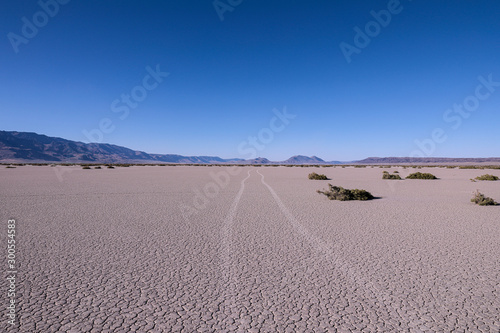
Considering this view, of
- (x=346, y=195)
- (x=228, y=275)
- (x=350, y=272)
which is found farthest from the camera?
(x=346, y=195)

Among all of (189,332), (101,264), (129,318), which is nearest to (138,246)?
(101,264)

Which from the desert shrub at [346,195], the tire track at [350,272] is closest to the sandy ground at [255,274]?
the tire track at [350,272]

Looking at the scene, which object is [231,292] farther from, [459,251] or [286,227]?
[459,251]

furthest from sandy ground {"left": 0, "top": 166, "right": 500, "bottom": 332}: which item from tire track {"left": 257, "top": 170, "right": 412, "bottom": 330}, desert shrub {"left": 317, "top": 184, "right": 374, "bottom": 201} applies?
desert shrub {"left": 317, "top": 184, "right": 374, "bottom": 201}

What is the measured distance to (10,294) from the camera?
360 centimetres

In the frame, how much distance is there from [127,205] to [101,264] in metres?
6.32

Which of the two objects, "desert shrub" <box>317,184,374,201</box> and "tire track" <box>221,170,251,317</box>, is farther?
"desert shrub" <box>317,184,374,201</box>

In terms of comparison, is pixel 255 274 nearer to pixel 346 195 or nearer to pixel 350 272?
pixel 350 272

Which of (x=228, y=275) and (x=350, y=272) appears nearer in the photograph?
(x=228, y=275)

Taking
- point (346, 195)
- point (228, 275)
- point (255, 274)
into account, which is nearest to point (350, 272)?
point (255, 274)

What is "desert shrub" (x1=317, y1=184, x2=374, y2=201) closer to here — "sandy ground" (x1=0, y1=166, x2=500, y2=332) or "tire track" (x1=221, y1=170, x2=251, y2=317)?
"sandy ground" (x1=0, y1=166, x2=500, y2=332)

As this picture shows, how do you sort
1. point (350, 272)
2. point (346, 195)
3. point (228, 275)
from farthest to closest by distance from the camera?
point (346, 195), point (350, 272), point (228, 275)

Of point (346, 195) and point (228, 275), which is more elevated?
point (346, 195)

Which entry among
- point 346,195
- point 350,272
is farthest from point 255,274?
point 346,195
